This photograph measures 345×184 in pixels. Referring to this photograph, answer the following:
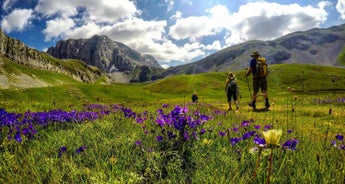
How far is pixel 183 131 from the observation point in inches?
180

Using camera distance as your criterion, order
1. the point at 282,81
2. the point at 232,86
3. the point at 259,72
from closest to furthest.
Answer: the point at 259,72 < the point at 232,86 < the point at 282,81

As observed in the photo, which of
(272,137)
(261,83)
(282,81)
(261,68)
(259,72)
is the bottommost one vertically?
(272,137)

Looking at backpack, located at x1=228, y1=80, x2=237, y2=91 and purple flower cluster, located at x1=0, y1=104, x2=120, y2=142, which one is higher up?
backpack, located at x1=228, y1=80, x2=237, y2=91

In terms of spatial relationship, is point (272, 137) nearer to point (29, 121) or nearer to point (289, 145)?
point (289, 145)

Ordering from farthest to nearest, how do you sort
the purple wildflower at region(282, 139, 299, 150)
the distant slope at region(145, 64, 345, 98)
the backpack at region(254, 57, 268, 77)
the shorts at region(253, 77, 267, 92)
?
1. the distant slope at region(145, 64, 345, 98)
2. the shorts at region(253, 77, 267, 92)
3. the backpack at region(254, 57, 268, 77)
4. the purple wildflower at region(282, 139, 299, 150)

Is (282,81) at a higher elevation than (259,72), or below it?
higher


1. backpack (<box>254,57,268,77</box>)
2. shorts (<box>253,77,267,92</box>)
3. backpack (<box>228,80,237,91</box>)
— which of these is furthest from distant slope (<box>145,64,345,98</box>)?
backpack (<box>254,57,268,77</box>)

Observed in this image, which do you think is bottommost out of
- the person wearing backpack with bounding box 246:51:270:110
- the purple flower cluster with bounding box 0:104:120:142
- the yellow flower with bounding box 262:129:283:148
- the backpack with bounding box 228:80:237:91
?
the purple flower cluster with bounding box 0:104:120:142

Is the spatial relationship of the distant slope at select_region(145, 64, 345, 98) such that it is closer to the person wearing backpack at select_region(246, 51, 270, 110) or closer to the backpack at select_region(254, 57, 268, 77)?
the person wearing backpack at select_region(246, 51, 270, 110)

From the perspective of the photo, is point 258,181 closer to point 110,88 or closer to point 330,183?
point 330,183

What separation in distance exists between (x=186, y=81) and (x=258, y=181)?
134 m

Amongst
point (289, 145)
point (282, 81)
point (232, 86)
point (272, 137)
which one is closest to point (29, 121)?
point (289, 145)

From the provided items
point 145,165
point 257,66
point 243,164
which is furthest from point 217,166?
point 257,66

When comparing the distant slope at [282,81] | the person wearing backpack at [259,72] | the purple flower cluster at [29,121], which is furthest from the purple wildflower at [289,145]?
the distant slope at [282,81]
